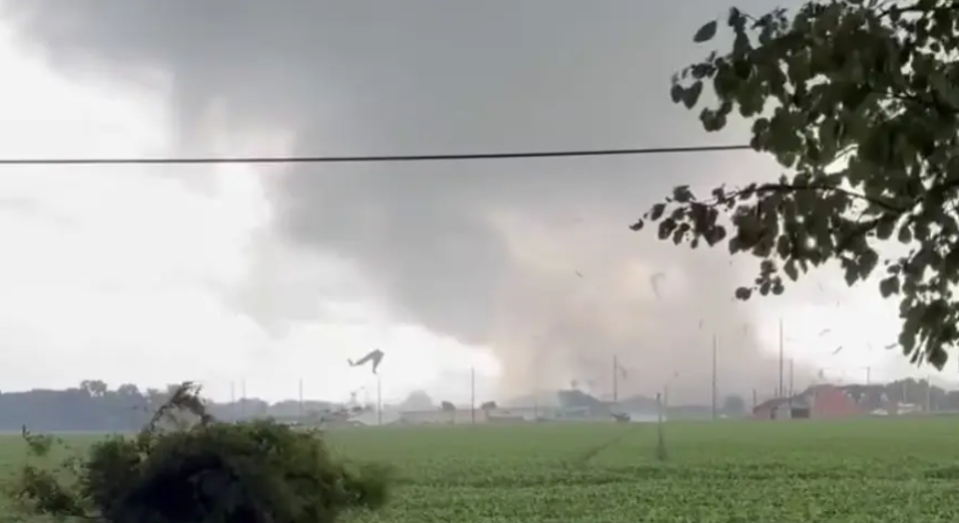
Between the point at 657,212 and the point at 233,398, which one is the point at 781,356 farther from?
the point at 657,212

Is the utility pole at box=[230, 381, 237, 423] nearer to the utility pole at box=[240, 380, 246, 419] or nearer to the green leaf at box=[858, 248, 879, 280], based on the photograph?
the utility pole at box=[240, 380, 246, 419]

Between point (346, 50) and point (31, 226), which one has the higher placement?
point (346, 50)

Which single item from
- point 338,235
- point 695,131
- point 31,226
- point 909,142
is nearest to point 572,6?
point 695,131

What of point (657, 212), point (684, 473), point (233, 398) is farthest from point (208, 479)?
point (684, 473)

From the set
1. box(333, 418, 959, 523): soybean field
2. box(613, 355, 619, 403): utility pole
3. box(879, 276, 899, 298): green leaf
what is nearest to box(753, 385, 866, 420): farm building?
box(333, 418, 959, 523): soybean field

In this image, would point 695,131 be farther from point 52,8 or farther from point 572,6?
point 52,8

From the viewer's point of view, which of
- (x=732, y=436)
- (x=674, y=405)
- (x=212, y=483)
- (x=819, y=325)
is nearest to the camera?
(x=212, y=483)

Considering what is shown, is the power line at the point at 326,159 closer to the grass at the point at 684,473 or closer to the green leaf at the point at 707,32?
the grass at the point at 684,473
